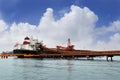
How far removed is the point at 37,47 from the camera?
647 feet

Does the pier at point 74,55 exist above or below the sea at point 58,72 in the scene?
above

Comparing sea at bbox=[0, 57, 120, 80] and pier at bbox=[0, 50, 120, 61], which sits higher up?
pier at bbox=[0, 50, 120, 61]

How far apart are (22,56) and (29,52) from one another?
34.5 ft

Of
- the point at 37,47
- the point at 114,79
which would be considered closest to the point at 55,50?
the point at 37,47

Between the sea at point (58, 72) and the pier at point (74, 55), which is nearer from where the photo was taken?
the sea at point (58, 72)

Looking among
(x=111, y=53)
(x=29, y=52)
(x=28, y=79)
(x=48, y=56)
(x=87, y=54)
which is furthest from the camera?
(x=29, y=52)

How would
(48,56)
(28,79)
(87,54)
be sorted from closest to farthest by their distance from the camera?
1. (28,79)
2. (87,54)
3. (48,56)

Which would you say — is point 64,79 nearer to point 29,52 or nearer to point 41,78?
point 41,78

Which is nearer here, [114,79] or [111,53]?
[114,79]

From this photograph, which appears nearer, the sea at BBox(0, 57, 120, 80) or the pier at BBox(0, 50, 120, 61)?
the sea at BBox(0, 57, 120, 80)

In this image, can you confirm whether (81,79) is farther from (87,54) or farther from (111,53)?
(87,54)

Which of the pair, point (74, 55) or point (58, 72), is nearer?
point (58, 72)

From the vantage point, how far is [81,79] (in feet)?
151

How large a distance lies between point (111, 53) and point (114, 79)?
9133cm
